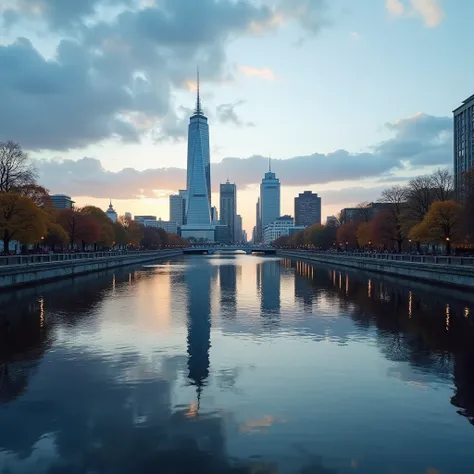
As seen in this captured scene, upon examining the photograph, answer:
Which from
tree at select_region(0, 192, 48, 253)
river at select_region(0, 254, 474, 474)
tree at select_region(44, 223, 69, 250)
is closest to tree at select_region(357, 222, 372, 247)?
tree at select_region(44, 223, 69, 250)

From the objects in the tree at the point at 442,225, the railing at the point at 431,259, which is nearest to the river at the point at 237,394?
the railing at the point at 431,259

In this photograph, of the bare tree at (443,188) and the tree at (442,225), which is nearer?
the tree at (442,225)

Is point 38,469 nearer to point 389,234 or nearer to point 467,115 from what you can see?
point 389,234

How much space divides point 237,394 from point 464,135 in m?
152

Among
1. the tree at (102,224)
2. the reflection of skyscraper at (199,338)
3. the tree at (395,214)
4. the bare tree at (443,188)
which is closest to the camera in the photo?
the reflection of skyscraper at (199,338)

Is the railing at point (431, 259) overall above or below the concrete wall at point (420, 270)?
above

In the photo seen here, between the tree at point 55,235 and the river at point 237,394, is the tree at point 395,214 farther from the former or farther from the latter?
the river at point 237,394

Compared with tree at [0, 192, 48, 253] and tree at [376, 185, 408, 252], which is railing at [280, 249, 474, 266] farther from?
tree at [0, 192, 48, 253]

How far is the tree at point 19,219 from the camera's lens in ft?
199

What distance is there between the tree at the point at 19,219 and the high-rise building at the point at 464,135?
374 feet

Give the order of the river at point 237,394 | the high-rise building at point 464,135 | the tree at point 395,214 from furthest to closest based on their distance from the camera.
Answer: the high-rise building at point 464,135
the tree at point 395,214
the river at point 237,394

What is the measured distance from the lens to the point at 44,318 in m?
29.0

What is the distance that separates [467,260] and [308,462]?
124 feet

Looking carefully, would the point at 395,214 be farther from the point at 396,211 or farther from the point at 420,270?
the point at 420,270
